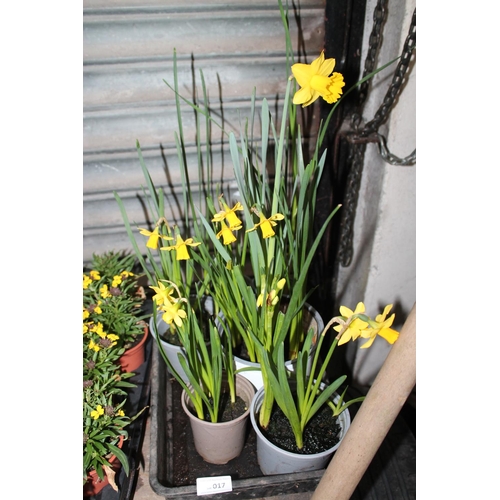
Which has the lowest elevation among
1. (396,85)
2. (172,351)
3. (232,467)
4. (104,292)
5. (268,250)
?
(232,467)

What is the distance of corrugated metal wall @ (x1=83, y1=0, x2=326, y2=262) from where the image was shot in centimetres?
99

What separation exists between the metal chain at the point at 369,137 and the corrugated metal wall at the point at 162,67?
125 mm

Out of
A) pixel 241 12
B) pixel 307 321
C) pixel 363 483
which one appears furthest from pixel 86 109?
pixel 363 483

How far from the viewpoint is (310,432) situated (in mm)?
848

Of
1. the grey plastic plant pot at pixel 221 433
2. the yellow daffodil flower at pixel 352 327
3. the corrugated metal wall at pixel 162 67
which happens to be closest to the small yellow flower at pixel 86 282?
the corrugated metal wall at pixel 162 67

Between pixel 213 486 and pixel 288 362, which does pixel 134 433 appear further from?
pixel 288 362

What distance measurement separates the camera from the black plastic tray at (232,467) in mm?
781

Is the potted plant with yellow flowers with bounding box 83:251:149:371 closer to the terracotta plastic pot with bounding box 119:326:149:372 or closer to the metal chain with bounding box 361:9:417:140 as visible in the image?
the terracotta plastic pot with bounding box 119:326:149:372

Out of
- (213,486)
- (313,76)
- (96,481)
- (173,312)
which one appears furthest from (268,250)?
(96,481)

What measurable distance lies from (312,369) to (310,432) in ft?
0.47

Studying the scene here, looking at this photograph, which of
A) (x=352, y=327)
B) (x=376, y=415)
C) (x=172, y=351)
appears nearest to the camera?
(x=376, y=415)

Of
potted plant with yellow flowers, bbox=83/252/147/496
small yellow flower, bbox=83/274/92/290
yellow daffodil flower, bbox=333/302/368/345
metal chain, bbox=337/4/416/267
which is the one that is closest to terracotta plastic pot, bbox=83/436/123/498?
potted plant with yellow flowers, bbox=83/252/147/496
